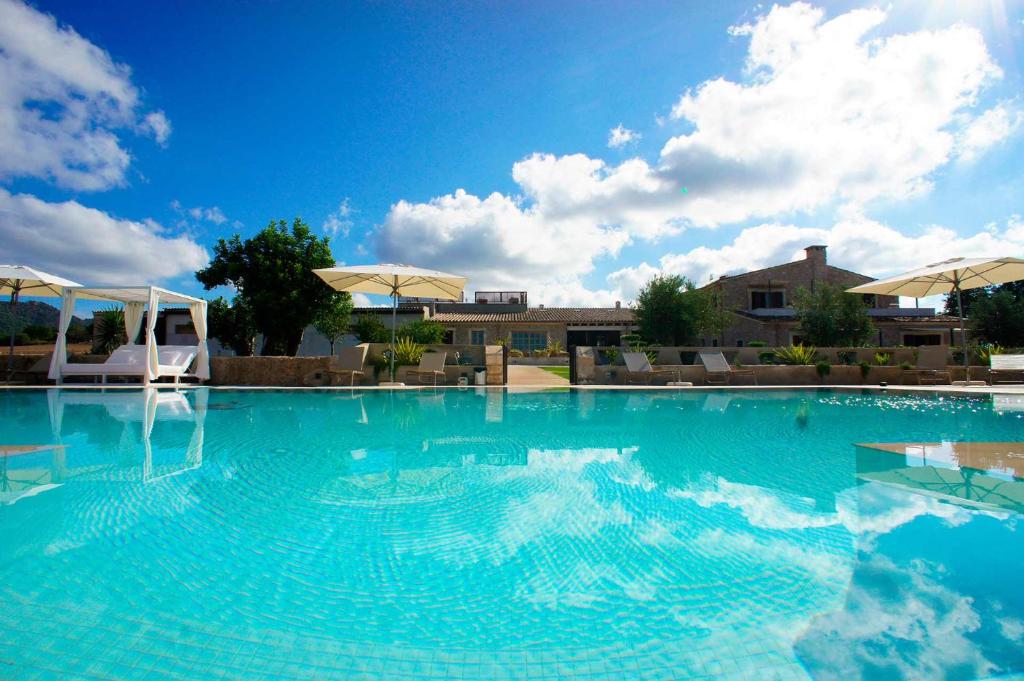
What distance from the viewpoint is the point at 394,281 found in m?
14.9

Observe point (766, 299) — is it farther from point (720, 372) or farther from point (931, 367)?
point (720, 372)

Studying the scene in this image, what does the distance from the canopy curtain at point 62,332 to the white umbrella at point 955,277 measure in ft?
79.9

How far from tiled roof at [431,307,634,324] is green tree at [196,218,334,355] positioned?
1160 centimetres

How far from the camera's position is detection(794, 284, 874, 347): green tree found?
20891 millimetres

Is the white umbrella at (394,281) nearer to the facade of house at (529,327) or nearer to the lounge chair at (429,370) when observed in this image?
the lounge chair at (429,370)

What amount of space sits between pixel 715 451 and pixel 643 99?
10.6m

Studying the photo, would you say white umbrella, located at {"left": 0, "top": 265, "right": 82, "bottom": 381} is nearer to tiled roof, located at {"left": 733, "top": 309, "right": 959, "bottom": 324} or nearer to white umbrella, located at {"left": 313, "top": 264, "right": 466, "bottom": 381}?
white umbrella, located at {"left": 313, "top": 264, "right": 466, "bottom": 381}

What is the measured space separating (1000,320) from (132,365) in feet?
131

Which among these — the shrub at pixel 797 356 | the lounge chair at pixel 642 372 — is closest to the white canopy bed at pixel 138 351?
the lounge chair at pixel 642 372

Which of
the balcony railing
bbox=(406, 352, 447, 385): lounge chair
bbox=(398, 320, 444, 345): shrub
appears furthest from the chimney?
bbox=(406, 352, 447, 385): lounge chair

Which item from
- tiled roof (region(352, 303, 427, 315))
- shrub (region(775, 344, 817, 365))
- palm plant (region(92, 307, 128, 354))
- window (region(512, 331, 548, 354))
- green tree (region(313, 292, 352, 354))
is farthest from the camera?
window (region(512, 331, 548, 354))

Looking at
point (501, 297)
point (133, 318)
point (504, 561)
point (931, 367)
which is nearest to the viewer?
point (504, 561)

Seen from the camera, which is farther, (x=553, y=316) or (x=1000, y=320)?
(x=553, y=316)

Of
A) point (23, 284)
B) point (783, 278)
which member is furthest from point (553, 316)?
point (23, 284)
